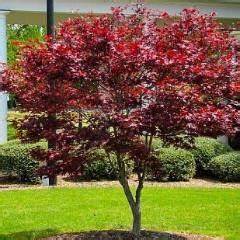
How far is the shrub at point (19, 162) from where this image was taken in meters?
11.6

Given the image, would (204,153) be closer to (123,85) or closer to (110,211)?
(110,211)

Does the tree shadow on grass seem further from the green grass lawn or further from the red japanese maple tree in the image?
the red japanese maple tree

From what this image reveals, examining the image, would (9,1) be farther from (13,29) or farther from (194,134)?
(13,29)

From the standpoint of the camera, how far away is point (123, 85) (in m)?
6.38

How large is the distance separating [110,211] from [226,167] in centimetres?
394

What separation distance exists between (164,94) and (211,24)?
4.24ft

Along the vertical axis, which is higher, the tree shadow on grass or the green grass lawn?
the tree shadow on grass

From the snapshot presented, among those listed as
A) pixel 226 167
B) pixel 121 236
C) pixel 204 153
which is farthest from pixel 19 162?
pixel 121 236

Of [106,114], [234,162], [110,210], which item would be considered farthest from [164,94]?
[234,162]

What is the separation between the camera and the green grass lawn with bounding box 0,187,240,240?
7.84 m

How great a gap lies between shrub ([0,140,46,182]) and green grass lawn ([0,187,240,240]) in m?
1.01

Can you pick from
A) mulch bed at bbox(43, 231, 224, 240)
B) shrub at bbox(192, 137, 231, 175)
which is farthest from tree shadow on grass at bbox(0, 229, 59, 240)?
shrub at bbox(192, 137, 231, 175)

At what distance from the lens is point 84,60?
6.30 m

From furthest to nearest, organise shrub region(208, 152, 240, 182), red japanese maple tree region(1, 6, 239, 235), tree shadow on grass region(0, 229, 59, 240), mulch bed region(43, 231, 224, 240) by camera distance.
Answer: shrub region(208, 152, 240, 182) < tree shadow on grass region(0, 229, 59, 240) < mulch bed region(43, 231, 224, 240) < red japanese maple tree region(1, 6, 239, 235)
